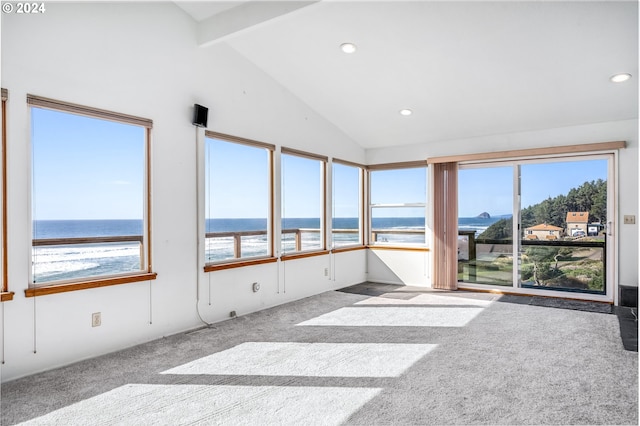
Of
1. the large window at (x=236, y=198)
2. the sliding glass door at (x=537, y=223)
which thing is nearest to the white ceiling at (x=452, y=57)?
the sliding glass door at (x=537, y=223)

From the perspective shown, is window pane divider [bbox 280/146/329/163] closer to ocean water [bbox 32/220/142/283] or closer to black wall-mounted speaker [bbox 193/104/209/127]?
black wall-mounted speaker [bbox 193/104/209/127]

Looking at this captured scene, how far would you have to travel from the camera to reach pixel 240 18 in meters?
3.81

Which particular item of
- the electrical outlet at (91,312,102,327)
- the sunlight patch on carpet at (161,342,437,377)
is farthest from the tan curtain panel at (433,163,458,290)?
the electrical outlet at (91,312,102,327)

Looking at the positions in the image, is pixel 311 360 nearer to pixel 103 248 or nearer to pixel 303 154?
pixel 103 248

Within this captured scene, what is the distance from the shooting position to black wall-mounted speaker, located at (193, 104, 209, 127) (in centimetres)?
402

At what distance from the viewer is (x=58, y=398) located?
253 centimetres

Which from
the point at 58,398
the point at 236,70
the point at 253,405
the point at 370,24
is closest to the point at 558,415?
the point at 253,405

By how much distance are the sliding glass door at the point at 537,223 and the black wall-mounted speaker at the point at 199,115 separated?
3.85 meters

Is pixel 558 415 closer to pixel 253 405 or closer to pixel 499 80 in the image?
pixel 253 405

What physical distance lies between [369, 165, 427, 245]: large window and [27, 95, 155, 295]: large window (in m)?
4.08

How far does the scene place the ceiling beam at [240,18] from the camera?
11.6 feet

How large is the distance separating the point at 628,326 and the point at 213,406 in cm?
398

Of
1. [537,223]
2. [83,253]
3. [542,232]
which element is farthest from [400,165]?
[83,253]

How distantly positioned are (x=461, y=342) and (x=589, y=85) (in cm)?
302
